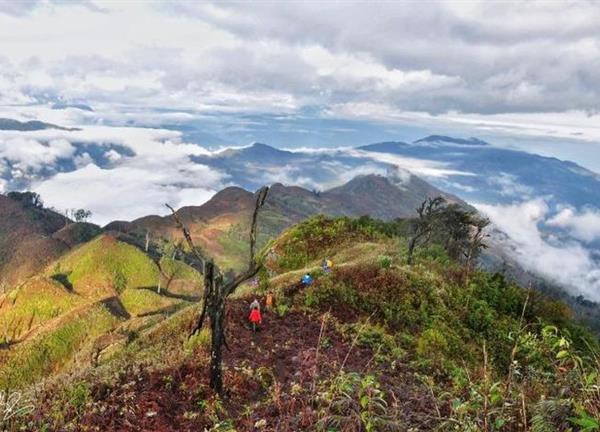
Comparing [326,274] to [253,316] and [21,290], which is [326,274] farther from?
[21,290]

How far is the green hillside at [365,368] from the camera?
7492mm

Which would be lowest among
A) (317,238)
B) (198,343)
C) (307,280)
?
(317,238)

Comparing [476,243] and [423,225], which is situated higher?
[476,243]

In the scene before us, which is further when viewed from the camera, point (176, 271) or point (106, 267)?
point (176, 271)

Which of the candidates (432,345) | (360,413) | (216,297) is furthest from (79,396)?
(432,345)

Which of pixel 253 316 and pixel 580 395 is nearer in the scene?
pixel 580 395

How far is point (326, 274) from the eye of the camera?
2519cm

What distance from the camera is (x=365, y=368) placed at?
15516 millimetres

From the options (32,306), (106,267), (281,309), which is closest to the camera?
(281,309)

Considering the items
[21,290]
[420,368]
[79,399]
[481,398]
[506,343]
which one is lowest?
[21,290]

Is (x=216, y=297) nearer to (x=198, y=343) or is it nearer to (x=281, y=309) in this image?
(x=198, y=343)

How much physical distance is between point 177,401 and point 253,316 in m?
6.43

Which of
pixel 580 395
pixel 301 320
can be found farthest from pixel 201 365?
pixel 580 395

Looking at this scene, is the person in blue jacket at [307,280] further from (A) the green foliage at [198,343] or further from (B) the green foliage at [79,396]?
(B) the green foliage at [79,396]
